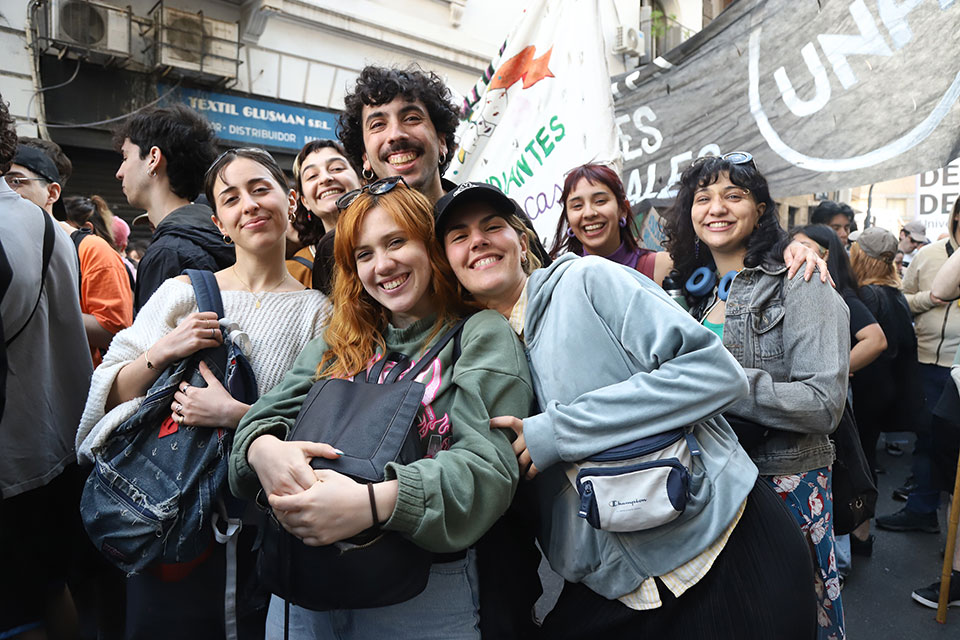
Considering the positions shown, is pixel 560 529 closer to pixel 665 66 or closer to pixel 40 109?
pixel 665 66

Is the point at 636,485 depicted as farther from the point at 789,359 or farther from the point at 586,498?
the point at 789,359

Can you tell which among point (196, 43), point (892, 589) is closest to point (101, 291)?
point (892, 589)

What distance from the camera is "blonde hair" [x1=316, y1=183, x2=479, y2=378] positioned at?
175 centimetres

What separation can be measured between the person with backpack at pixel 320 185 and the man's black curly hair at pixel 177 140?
44 cm

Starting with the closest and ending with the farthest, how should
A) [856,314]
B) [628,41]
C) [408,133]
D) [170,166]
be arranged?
[408,133]
[170,166]
[856,314]
[628,41]

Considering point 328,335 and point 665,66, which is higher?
point 665,66

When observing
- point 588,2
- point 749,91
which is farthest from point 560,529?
point 588,2

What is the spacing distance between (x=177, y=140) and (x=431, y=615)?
2.22m

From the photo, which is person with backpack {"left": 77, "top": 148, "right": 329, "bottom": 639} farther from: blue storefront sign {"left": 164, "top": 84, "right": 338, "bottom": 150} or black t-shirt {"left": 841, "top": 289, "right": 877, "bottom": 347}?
blue storefront sign {"left": 164, "top": 84, "right": 338, "bottom": 150}

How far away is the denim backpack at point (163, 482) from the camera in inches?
64.7

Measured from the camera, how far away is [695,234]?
2.55 m

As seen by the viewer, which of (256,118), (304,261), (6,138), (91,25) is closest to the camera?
(6,138)

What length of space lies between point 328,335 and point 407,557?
2.39ft

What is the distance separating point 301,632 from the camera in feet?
5.31
